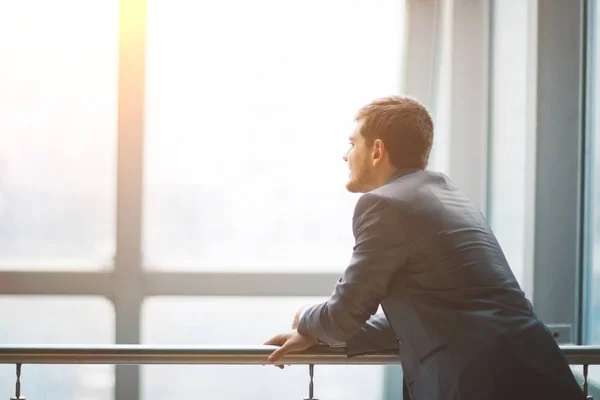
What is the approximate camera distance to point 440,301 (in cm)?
139

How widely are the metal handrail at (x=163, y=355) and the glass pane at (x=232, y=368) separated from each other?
2116mm

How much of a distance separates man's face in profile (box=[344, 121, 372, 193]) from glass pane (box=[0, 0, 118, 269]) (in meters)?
→ 2.25

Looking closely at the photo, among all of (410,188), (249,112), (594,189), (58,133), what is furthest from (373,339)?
(58,133)

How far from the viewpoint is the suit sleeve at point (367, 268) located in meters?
1.41

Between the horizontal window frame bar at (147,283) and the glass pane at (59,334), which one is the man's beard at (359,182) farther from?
the glass pane at (59,334)

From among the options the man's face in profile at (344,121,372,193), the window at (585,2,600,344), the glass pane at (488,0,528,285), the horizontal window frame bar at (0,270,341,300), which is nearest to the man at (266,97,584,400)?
the man's face in profile at (344,121,372,193)

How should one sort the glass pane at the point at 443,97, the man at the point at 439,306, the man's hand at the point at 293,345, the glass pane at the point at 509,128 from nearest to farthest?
the man at the point at 439,306, the man's hand at the point at 293,345, the glass pane at the point at 509,128, the glass pane at the point at 443,97

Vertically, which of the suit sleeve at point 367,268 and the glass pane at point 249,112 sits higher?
the glass pane at point 249,112

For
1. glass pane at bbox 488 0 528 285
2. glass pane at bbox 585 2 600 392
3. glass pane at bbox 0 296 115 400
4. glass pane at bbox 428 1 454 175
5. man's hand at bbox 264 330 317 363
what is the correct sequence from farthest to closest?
glass pane at bbox 0 296 115 400, glass pane at bbox 428 1 454 175, glass pane at bbox 488 0 528 285, glass pane at bbox 585 2 600 392, man's hand at bbox 264 330 317 363

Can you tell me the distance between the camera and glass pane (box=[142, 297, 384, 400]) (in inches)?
144

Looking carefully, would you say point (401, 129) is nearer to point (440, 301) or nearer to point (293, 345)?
point (440, 301)

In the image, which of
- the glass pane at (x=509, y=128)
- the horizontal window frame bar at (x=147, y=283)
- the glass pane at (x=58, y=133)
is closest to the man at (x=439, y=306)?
the glass pane at (x=509, y=128)

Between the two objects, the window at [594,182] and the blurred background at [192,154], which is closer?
the window at [594,182]

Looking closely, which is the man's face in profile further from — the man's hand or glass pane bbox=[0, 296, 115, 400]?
glass pane bbox=[0, 296, 115, 400]
